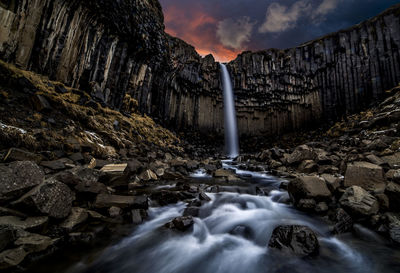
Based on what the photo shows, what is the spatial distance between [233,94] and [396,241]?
85.3 feet

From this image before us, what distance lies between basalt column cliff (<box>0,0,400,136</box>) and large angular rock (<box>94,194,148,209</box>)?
10.3 metres

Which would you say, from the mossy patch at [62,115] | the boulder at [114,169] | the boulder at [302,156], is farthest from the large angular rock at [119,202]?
the boulder at [302,156]

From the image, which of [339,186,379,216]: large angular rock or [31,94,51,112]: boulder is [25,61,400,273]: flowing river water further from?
[31,94,51,112]: boulder

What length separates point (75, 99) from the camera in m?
9.41

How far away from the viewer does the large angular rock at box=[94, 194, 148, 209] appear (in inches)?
138

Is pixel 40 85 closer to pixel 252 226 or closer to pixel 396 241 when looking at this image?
pixel 252 226

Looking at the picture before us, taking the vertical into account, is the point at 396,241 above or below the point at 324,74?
below

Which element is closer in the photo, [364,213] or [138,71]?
[364,213]

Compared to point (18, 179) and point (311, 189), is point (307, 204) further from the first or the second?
point (18, 179)

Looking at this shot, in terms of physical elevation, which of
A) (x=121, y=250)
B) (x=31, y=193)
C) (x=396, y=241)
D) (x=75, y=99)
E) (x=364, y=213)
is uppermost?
(x=75, y=99)

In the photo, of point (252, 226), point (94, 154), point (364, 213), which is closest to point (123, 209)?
point (252, 226)

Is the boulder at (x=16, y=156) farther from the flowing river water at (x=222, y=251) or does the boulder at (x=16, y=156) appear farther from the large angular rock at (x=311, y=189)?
the large angular rock at (x=311, y=189)

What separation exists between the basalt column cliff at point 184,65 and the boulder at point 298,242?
13.5m

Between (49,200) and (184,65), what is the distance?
76.7 feet
